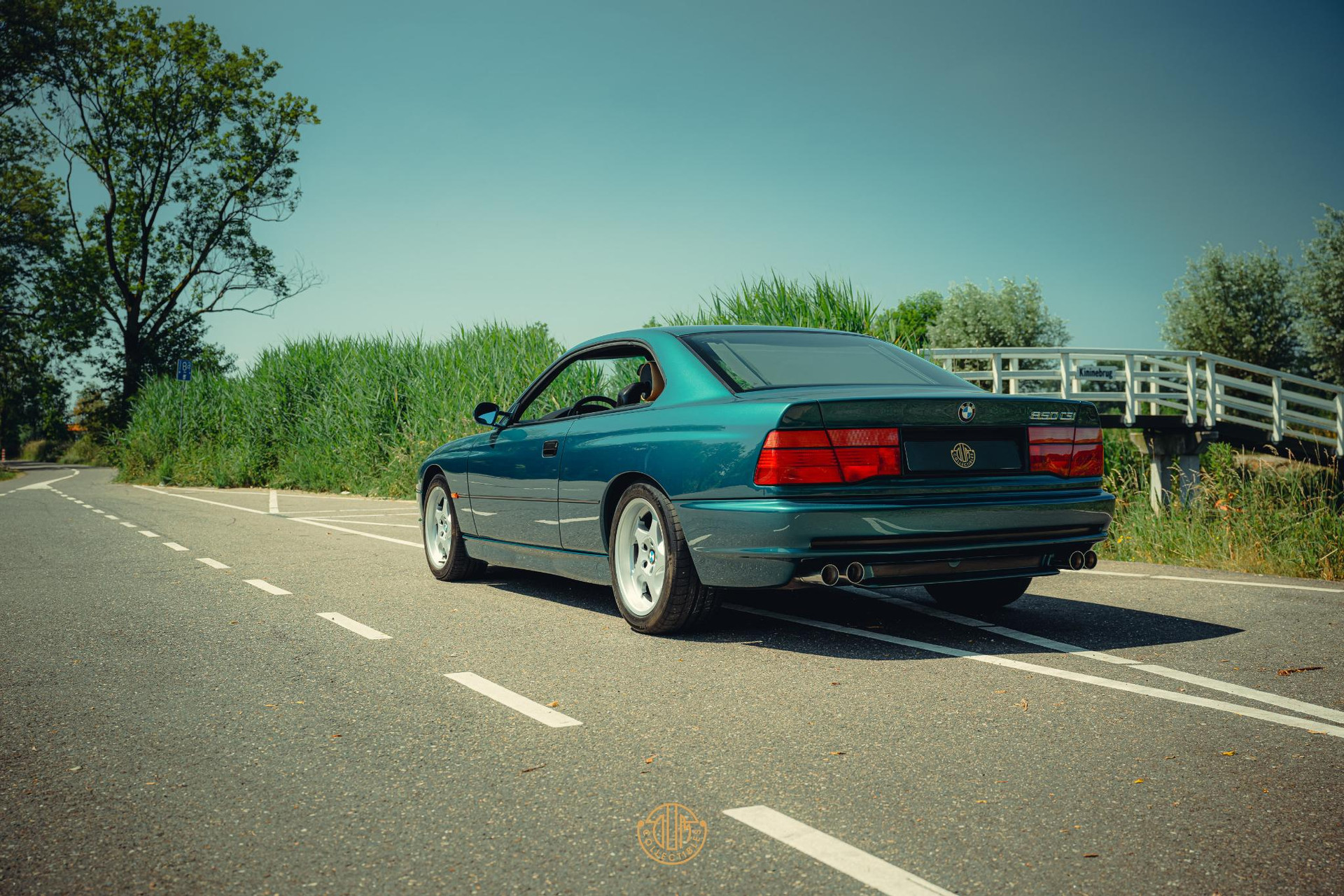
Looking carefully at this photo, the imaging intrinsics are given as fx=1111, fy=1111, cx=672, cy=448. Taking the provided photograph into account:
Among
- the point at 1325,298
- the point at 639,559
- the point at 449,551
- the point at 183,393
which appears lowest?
the point at 449,551

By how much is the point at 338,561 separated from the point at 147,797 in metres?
6.34

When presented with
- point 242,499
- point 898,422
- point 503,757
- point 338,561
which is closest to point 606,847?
point 503,757

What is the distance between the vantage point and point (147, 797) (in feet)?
10.7

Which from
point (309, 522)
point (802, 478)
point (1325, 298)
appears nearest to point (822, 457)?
point (802, 478)

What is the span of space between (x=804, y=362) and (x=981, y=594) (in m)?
1.80

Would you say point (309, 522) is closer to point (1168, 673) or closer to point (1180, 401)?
point (1168, 673)

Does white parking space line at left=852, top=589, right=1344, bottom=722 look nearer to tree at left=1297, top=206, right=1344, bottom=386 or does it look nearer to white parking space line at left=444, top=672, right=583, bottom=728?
white parking space line at left=444, top=672, right=583, bottom=728

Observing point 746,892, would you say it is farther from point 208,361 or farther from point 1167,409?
point 208,361

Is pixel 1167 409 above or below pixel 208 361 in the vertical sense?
below

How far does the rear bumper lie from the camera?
189 inches

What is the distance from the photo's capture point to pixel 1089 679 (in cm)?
457

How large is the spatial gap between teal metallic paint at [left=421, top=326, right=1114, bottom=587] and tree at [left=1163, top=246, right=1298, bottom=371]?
1786 inches

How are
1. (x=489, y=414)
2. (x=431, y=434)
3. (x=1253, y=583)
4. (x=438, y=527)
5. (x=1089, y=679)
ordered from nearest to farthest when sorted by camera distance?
1. (x=1089, y=679)
2. (x=489, y=414)
3. (x=1253, y=583)
4. (x=438, y=527)
5. (x=431, y=434)

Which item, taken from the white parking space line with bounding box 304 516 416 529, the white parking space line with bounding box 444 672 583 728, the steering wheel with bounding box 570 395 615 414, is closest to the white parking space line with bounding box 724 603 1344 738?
the steering wheel with bounding box 570 395 615 414
